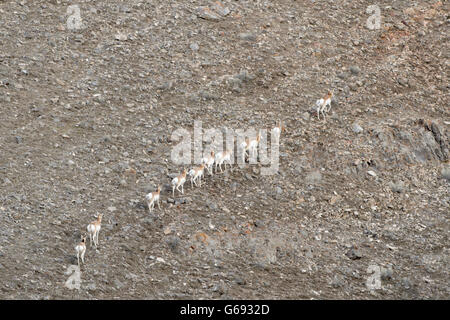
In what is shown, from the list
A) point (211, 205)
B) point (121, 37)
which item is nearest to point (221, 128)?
point (211, 205)

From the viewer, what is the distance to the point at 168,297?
60.8ft

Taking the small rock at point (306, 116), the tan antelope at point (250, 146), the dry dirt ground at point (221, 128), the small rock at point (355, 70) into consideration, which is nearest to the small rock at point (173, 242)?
the dry dirt ground at point (221, 128)

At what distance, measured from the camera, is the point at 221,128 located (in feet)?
79.4

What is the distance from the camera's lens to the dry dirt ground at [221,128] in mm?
19484

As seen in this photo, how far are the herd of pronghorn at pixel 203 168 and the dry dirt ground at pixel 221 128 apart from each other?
0.31 metres

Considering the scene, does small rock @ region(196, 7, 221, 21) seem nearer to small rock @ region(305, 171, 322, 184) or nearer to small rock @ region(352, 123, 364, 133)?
small rock @ region(352, 123, 364, 133)

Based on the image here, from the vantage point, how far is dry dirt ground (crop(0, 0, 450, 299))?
19484 millimetres

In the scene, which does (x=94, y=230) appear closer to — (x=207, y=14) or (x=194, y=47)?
(x=194, y=47)

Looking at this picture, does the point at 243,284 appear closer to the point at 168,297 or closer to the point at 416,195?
the point at 168,297

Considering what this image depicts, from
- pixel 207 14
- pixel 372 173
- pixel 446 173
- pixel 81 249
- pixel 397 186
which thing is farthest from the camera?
pixel 207 14

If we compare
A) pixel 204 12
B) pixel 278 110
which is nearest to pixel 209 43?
pixel 204 12

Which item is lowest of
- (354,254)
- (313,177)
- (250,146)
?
(354,254)

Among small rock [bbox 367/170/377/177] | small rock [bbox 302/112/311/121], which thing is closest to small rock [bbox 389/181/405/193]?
small rock [bbox 367/170/377/177]

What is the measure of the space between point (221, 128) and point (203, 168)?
2428 millimetres
